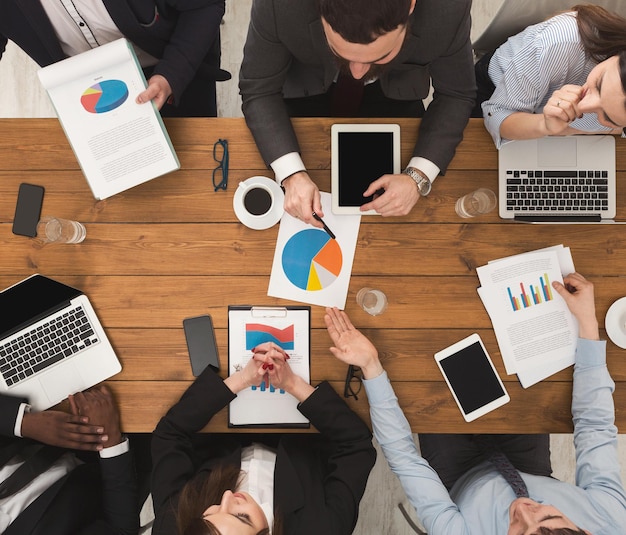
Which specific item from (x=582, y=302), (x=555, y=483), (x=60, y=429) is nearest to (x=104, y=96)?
(x=60, y=429)

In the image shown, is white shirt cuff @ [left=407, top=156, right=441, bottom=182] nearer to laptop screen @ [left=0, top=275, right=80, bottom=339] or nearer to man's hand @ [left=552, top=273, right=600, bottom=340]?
man's hand @ [left=552, top=273, right=600, bottom=340]

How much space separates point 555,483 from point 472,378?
1.47 ft

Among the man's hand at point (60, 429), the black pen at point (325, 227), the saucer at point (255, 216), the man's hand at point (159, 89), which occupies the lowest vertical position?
the man's hand at point (60, 429)

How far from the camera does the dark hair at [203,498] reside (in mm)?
1224

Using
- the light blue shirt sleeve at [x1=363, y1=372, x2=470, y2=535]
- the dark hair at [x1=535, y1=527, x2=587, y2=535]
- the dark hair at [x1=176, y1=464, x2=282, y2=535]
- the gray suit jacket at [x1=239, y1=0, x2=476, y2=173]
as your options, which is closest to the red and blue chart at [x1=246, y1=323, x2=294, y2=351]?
the light blue shirt sleeve at [x1=363, y1=372, x2=470, y2=535]

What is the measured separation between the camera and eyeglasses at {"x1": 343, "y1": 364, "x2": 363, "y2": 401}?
1.42 metres

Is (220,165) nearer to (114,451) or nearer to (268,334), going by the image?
(268,334)

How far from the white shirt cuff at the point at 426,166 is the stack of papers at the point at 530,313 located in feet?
1.01

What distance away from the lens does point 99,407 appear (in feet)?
4.58

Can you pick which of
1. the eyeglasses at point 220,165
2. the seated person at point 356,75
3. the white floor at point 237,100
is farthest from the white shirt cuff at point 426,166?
the white floor at point 237,100

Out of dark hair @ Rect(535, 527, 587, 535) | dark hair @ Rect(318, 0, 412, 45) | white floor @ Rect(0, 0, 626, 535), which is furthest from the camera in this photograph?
white floor @ Rect(0, 0, 626, 535)

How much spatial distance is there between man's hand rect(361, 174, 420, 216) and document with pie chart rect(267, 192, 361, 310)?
0.10 m

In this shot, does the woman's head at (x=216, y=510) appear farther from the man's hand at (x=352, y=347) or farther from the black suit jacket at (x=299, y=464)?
the man's hand at (x=352, y=347)

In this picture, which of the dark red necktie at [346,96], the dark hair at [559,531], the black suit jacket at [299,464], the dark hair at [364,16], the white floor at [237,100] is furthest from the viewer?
the white floor at [237,100]
